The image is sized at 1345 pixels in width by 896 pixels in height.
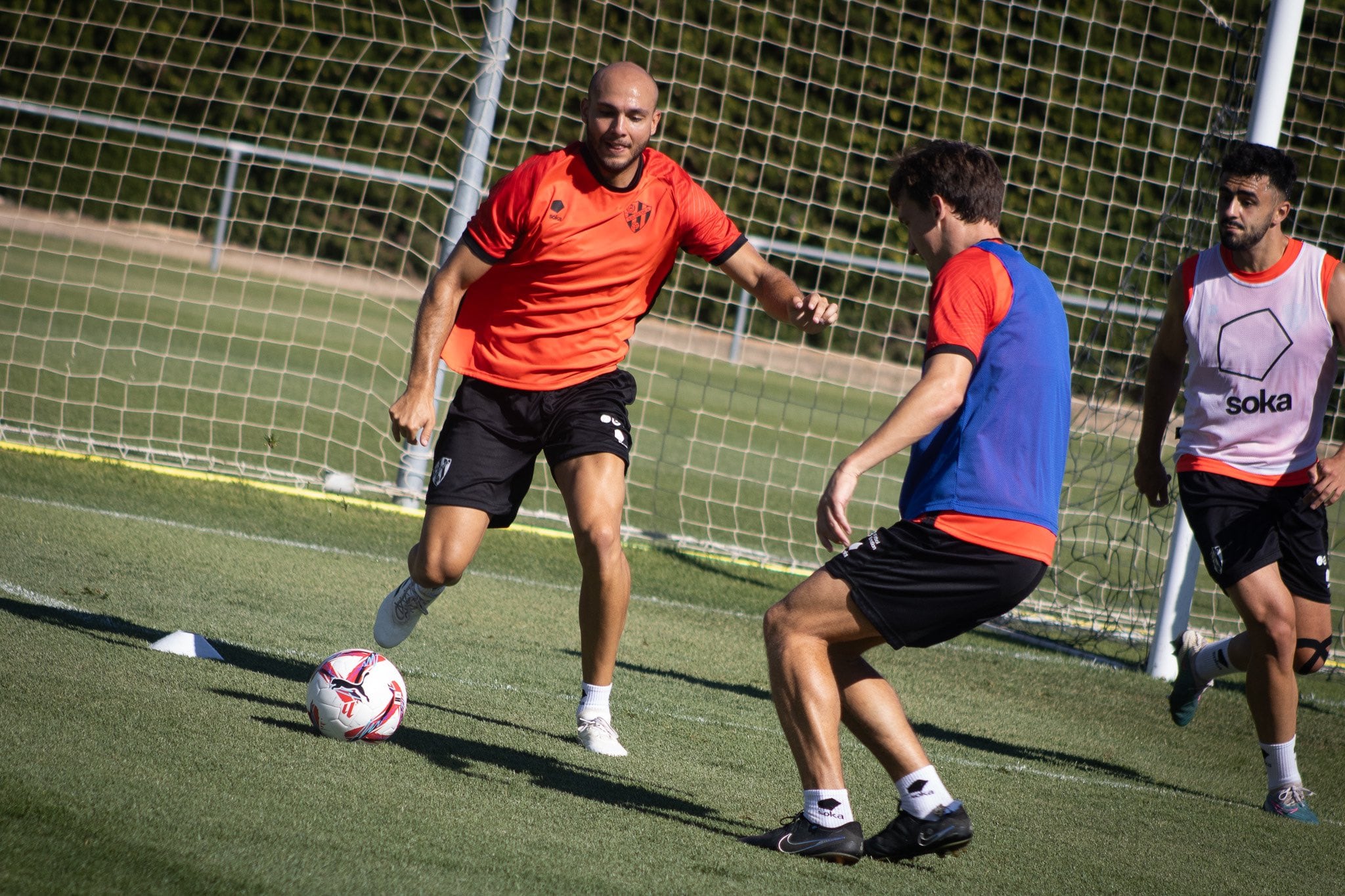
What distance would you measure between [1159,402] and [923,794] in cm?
220

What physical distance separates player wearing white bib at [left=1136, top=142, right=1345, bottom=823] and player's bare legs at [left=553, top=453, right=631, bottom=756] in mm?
1985

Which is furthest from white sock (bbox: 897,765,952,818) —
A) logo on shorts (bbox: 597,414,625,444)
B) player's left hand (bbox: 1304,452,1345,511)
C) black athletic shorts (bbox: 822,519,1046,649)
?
player's left hand (bbox: 1304,452,1345,511)

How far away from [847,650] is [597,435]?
48.7 inches

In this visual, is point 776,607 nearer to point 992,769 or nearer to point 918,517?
point 918,517

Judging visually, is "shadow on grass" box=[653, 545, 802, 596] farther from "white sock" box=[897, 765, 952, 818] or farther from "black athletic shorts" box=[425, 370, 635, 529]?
"white sock" box=[897, 765, 952, 818]

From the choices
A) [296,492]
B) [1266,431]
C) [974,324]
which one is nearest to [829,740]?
[974,324]

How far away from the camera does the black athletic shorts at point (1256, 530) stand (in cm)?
450

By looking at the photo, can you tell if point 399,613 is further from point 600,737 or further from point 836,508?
point 836,508

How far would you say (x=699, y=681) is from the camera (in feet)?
18.0

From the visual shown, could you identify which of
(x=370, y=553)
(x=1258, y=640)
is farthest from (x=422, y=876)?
(x=370, y=553)

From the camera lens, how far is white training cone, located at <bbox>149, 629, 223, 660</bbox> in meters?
4.54

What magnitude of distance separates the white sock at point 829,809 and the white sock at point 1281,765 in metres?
2.02

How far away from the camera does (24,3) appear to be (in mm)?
16391

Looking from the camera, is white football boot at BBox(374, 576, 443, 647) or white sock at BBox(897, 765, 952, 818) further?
white football boot at BBox(374, 576, 443, 647)
